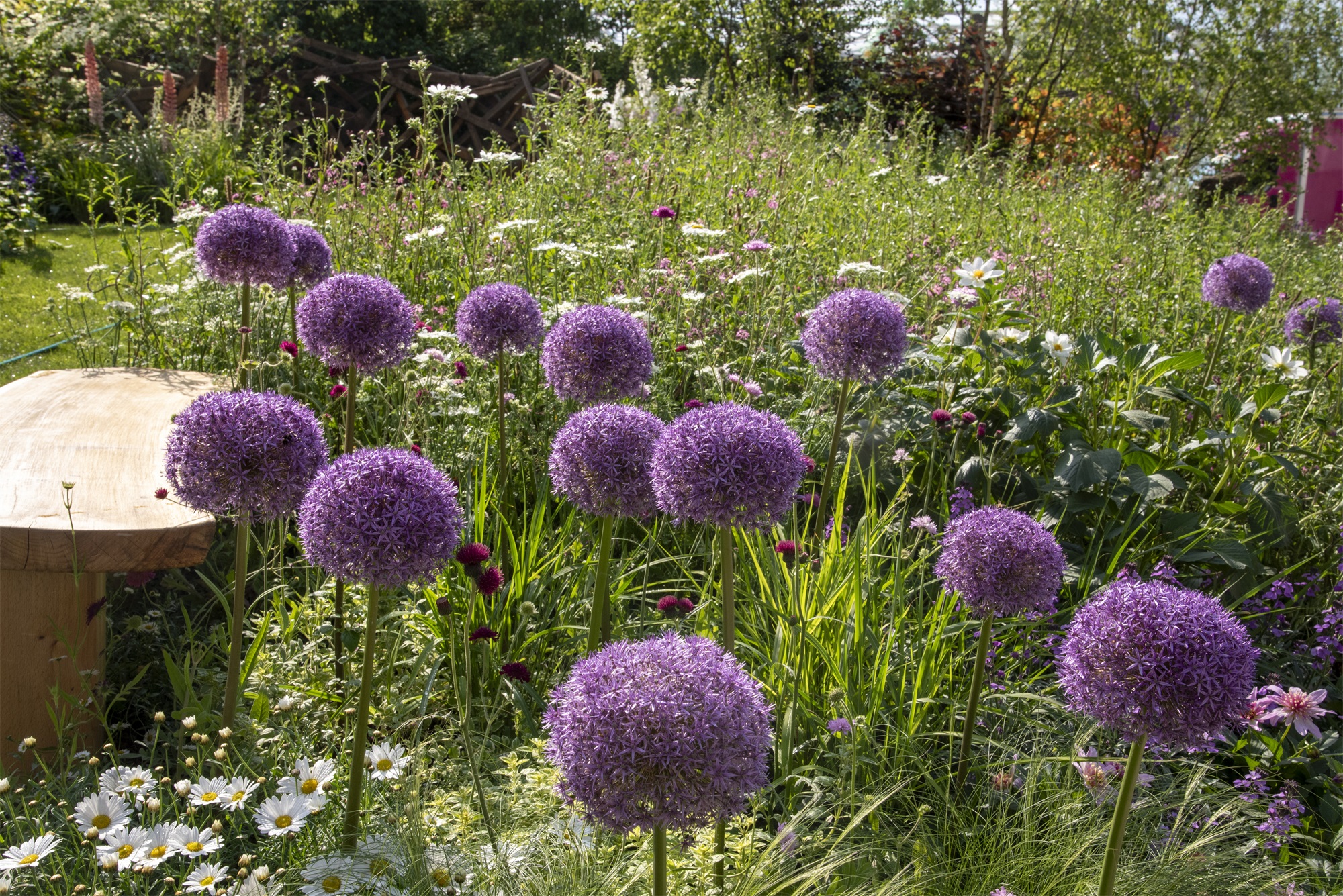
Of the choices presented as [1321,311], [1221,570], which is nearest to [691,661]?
[1221,570]

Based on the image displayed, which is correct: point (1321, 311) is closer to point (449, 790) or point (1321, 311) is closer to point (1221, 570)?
point (1221, 570)

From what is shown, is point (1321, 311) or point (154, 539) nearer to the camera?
point (154, 539)

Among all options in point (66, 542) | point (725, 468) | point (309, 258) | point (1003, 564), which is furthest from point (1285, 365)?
point (66, 542)

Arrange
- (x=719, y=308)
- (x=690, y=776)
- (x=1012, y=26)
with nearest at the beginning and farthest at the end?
(x=690, y=776) < (x=719, y=308) < (x=1012, y=26)

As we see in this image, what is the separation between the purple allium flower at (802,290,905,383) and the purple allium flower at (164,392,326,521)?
1.62 metres

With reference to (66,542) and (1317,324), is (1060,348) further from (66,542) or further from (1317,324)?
(66,542)

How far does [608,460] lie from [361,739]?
81 centimetres

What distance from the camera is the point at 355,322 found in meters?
2.76

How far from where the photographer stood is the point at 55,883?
7.20 feet

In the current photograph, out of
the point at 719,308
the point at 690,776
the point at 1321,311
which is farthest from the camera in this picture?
the point at 719,308

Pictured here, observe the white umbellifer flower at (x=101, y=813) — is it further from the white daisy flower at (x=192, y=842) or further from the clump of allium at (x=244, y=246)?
the clump of allium at (x=244, y=246)

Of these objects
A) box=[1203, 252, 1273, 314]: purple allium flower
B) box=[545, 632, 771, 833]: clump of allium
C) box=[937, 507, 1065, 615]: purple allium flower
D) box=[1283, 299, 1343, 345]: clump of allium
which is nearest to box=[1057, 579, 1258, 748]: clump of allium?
box=[937, 507, 1065, 615]: purple allium flower

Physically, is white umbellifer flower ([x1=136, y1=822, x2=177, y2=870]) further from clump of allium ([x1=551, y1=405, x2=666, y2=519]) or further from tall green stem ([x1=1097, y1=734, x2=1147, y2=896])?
tall green stem ([x1=1097, y1=734, x2=1147, y2=896])

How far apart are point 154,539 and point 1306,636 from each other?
13.5ft
